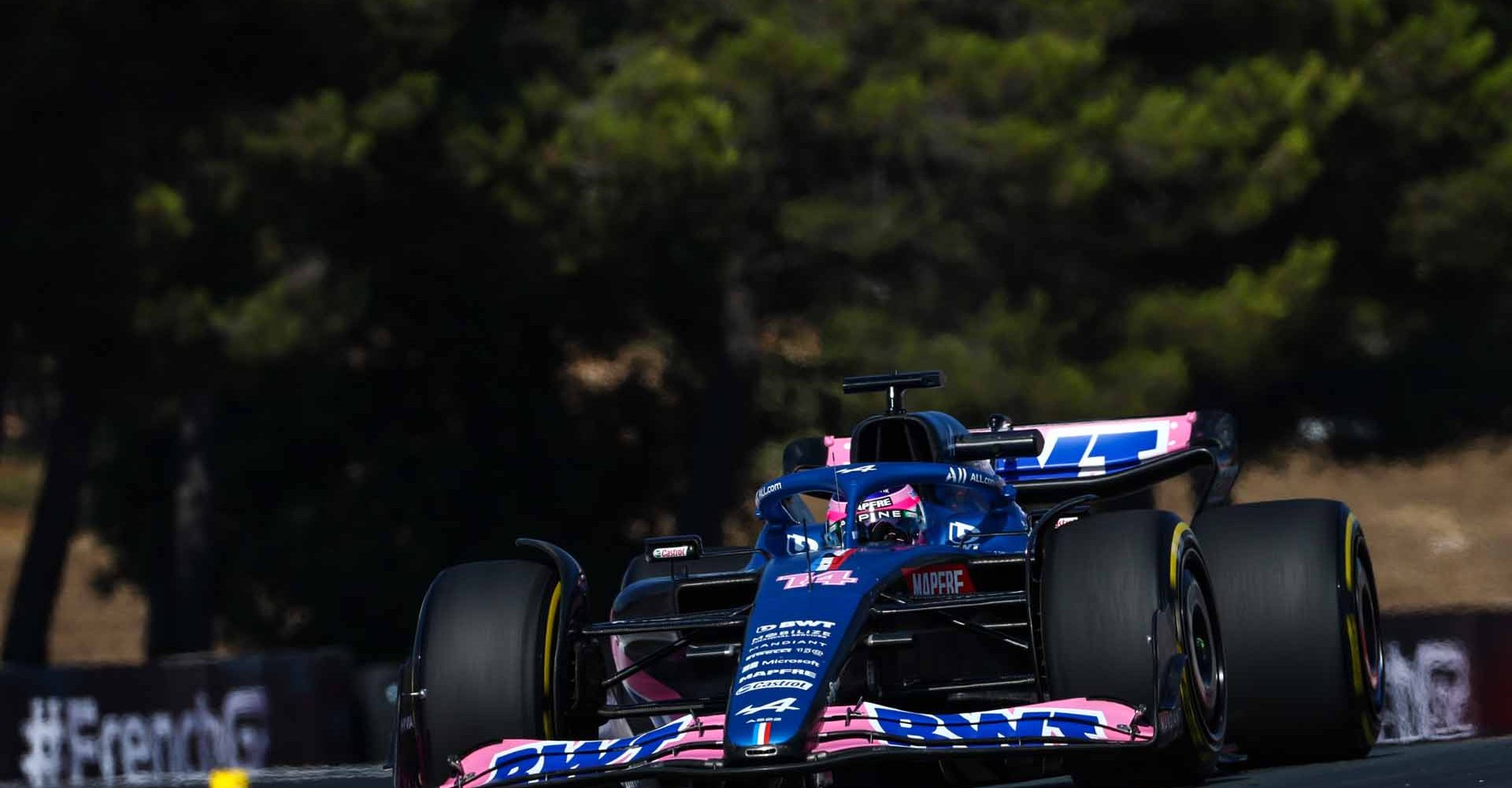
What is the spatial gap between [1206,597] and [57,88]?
53.7 feet

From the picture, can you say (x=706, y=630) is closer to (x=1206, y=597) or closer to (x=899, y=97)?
(x=1206, y=597)

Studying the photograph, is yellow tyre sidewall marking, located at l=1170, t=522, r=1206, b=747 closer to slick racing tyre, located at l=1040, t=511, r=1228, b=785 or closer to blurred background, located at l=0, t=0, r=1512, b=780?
slick racing tyre, located at l=1040, t=511, r=1228, b=785

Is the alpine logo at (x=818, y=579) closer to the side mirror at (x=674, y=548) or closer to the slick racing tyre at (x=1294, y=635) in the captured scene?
the side mirror at (x=674, y=548)

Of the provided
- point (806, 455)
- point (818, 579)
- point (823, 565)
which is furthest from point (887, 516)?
point (806, 455)

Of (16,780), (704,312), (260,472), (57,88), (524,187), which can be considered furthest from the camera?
(260,472)

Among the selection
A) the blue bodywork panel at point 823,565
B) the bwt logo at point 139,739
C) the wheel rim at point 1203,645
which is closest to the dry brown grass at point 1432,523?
the bwt logo at point 139,739

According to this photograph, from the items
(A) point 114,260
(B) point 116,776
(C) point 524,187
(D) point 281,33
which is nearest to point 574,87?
(C) point 524,187

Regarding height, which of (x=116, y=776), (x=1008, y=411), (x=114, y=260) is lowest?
(x=116, y=776)

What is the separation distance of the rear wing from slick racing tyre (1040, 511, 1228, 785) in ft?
9.64

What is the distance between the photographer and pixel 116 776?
A: 1706cm

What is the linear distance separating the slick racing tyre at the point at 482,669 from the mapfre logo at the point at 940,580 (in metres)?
1.23

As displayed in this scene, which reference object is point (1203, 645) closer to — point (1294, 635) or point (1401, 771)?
point (1294, 635)

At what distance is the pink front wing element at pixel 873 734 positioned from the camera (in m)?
7.48

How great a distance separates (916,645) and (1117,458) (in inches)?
116
